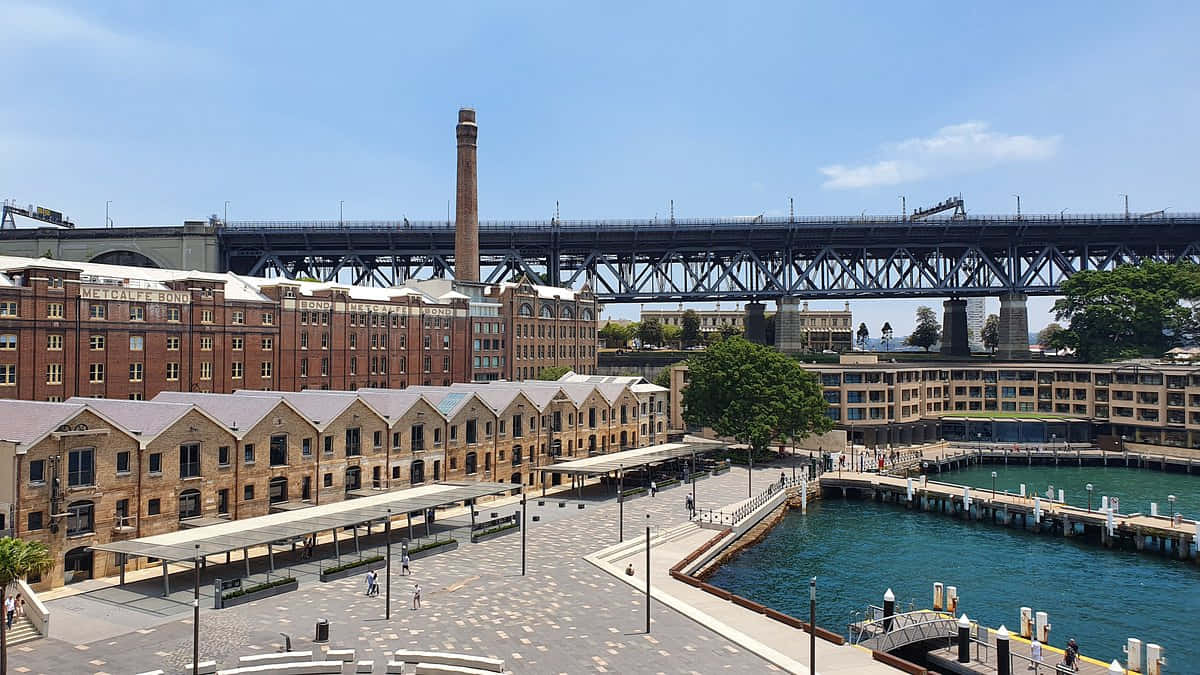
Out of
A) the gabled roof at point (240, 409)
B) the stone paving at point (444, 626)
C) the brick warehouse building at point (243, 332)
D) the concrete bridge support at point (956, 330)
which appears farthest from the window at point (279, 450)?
the concrete bridge support at point (956, 330)

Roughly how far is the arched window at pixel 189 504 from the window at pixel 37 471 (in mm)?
8435

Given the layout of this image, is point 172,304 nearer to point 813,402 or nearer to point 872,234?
point 813,402

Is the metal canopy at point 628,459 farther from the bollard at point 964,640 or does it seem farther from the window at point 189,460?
the bollard at point 964,640

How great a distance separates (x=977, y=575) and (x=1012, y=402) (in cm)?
7646

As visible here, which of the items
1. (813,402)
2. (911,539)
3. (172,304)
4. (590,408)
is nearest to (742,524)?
Answer: (911,539)

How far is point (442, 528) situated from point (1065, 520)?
50.6m

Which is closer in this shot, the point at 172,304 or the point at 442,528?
the point at 442,528

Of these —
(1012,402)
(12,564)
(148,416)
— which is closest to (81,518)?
(148,416)

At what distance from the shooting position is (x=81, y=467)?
48531mm

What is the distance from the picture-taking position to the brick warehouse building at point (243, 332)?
Result: 71438 mm

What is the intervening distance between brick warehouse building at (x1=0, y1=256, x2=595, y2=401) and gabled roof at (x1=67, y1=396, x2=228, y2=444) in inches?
740

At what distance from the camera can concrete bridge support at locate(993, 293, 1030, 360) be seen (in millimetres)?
149125

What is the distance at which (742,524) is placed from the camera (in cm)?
6812

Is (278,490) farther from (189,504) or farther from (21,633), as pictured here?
(21,633)
